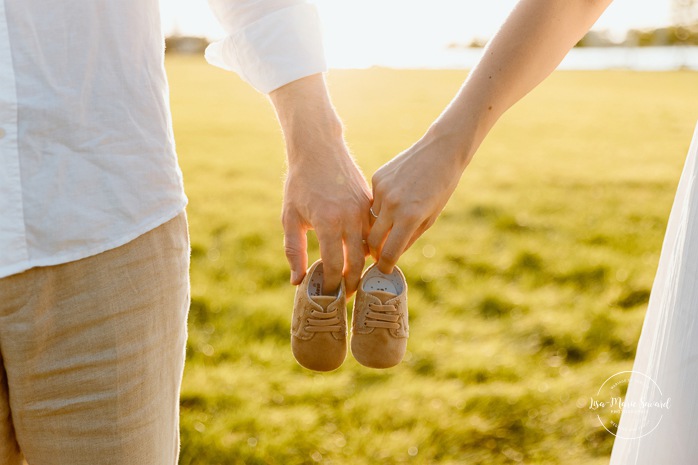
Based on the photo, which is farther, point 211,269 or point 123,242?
point 211,269

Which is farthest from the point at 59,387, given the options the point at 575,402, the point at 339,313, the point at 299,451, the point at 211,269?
the point at 211,269

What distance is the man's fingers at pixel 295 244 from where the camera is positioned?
1545 mm

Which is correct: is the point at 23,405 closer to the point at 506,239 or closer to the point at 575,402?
the point at 575,402

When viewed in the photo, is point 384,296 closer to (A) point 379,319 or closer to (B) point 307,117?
(A) point 379,319

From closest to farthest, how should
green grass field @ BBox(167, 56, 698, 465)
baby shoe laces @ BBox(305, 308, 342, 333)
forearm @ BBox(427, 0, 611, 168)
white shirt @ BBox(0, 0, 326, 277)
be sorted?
white shirt @ BBox(0, 0, 326, 277) → forearm @ BBox(427, 0, 611, 168) → baby shoe laces @ BBox(305, 308, 342, 333) → green grass field @ BBox(167, 56, 698, 465)

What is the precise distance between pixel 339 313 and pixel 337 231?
0.62ft

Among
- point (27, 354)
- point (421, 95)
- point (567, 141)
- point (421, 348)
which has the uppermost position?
point (27, 354)

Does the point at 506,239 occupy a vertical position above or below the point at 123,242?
below

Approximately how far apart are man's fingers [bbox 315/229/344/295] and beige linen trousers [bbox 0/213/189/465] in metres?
0.32

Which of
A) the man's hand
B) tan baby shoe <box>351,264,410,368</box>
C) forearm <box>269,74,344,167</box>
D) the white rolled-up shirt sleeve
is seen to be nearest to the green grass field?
tan baby shoe <box>351,264,410,368</box>

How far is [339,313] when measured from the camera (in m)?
1.56

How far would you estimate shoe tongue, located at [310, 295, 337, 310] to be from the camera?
155cm

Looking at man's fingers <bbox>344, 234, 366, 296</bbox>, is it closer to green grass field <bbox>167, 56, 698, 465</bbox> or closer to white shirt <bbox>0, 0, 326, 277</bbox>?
white shirt <bbox>0, 0, 326, 277</bbox>

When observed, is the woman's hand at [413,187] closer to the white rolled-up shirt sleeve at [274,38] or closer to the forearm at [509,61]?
the forearm at [509,61]
